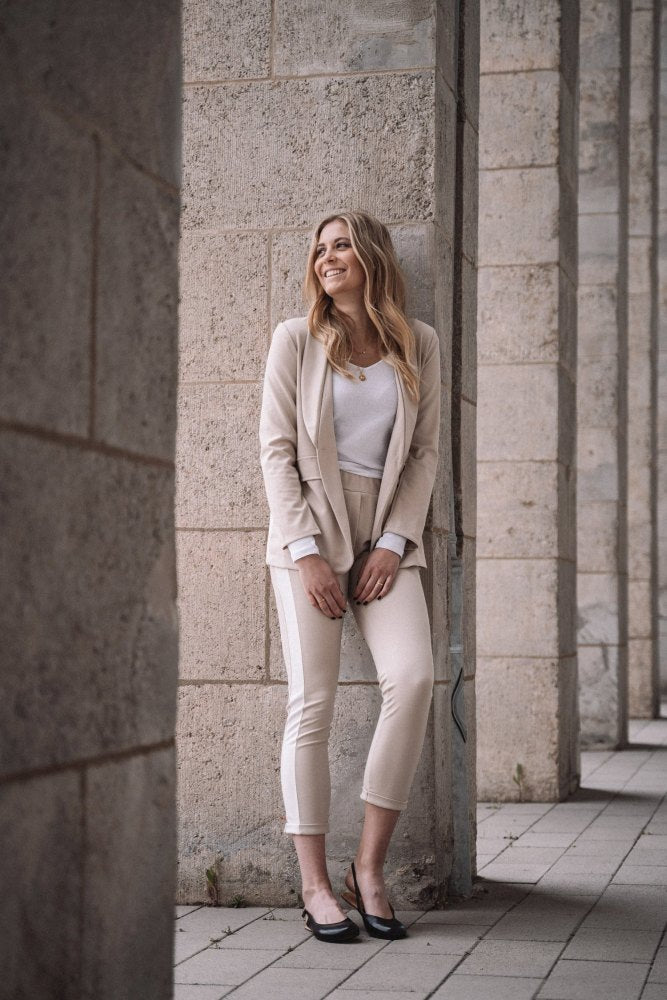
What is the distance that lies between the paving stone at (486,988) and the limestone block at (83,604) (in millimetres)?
1395

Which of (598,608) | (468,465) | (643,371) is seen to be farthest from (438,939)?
(643,371)

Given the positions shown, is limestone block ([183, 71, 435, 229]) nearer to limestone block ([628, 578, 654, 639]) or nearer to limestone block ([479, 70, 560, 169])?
limestone block ([479, 70, 560, 169])

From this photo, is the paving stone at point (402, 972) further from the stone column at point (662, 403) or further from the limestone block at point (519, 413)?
the stone column at point (662, 403)

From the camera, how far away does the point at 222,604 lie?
179 inches

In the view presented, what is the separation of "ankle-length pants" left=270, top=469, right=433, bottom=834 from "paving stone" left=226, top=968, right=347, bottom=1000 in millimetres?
510

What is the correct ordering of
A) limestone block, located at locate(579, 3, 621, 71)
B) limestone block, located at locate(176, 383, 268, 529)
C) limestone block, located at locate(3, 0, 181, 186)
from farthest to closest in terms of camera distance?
limestone block, located at locate(579, 3, 621, 71), limestone block, located at locate(176, 383, 268, 529), limestone block, located at locate(3, 0, 181, 186)

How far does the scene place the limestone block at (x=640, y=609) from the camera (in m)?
12.0

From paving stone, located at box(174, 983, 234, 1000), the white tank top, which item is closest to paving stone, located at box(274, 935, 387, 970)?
paving stone, located at box(174, 983, 234, 1000)

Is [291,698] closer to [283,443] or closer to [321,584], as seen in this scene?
[321,584]

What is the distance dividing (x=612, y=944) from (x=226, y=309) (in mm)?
2323

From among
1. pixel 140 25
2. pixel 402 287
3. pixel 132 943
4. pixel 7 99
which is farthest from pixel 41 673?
pixel 402 287

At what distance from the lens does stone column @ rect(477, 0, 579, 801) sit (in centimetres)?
693

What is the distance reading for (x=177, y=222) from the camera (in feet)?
7.56

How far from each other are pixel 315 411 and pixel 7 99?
232cm
